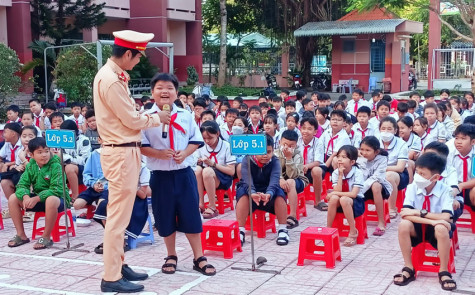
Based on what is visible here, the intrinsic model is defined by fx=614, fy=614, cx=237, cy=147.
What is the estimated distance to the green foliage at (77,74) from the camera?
52.9 ft

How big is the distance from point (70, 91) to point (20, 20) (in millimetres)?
4413

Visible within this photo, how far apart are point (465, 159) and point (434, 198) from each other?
1.63m

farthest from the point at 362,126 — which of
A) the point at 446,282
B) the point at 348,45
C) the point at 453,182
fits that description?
the point at 348,45

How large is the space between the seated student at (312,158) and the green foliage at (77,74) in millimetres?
9415

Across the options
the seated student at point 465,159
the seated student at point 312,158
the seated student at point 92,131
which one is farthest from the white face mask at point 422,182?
the seated student at point 92,131

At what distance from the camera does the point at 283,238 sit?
6113 mm

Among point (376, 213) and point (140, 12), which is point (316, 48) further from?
point (376, 213)

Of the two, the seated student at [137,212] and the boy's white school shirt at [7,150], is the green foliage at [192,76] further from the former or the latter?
the seated student at [137,212]

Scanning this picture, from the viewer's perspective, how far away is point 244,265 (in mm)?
5441

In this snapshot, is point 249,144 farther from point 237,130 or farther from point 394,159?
point 237,130

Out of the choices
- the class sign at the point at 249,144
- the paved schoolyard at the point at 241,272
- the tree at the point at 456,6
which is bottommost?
the paved schoolyard at the point at 241,272

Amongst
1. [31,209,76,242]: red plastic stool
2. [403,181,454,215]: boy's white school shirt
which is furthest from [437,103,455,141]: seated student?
[31,209,76,242]: red plastic stool

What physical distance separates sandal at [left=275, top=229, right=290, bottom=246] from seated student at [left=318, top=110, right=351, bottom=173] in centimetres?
192

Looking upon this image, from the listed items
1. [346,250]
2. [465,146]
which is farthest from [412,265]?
[465,146]
